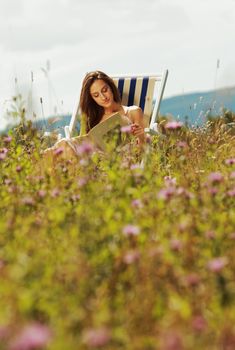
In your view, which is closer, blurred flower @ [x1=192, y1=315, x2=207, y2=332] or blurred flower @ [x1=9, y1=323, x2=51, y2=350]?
blurred flower @ [x1=9, y1=323, x2=51, y2=350]

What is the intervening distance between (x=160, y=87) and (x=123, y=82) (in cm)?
45

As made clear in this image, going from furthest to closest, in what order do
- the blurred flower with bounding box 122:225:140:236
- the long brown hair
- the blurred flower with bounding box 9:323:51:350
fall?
the long brown hair → the blurred flower with bounding box 122:225:140:236 → the blurred flower with bounding box 9:323:51:350

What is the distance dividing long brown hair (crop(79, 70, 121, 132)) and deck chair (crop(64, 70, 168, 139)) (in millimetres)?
301

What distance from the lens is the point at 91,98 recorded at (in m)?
6.77

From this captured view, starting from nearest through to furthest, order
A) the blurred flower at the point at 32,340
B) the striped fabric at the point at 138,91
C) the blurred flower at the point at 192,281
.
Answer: the blurred flower at the point at 32,340
the blurred flower at the point at 192,281
the striped fabric at the point at 138,91

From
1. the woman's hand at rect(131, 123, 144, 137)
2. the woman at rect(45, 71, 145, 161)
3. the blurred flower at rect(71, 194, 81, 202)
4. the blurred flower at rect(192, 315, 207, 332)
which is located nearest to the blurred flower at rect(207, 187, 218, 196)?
the blurred flower at rect(71, 194, 81, 202)

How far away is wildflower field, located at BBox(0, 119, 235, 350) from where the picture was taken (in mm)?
2088

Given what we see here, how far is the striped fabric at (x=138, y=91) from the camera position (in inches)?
278

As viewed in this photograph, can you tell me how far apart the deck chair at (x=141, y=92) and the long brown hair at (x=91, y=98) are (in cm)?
30

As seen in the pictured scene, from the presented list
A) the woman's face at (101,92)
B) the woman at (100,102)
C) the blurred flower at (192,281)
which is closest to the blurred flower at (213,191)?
the blurred flower at (192,281)

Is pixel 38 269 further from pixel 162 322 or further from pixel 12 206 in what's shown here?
pixel 12 206

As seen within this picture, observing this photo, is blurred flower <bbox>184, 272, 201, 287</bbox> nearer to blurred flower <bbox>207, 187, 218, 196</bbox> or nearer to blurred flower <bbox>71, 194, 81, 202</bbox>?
blurred flower <bbox>207, 187, 218, 196</bbox>

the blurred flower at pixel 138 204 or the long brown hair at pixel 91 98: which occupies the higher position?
the blurred flower at pixel 138 204

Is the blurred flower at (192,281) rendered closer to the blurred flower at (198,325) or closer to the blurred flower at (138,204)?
the blurred flower at (198,325)
